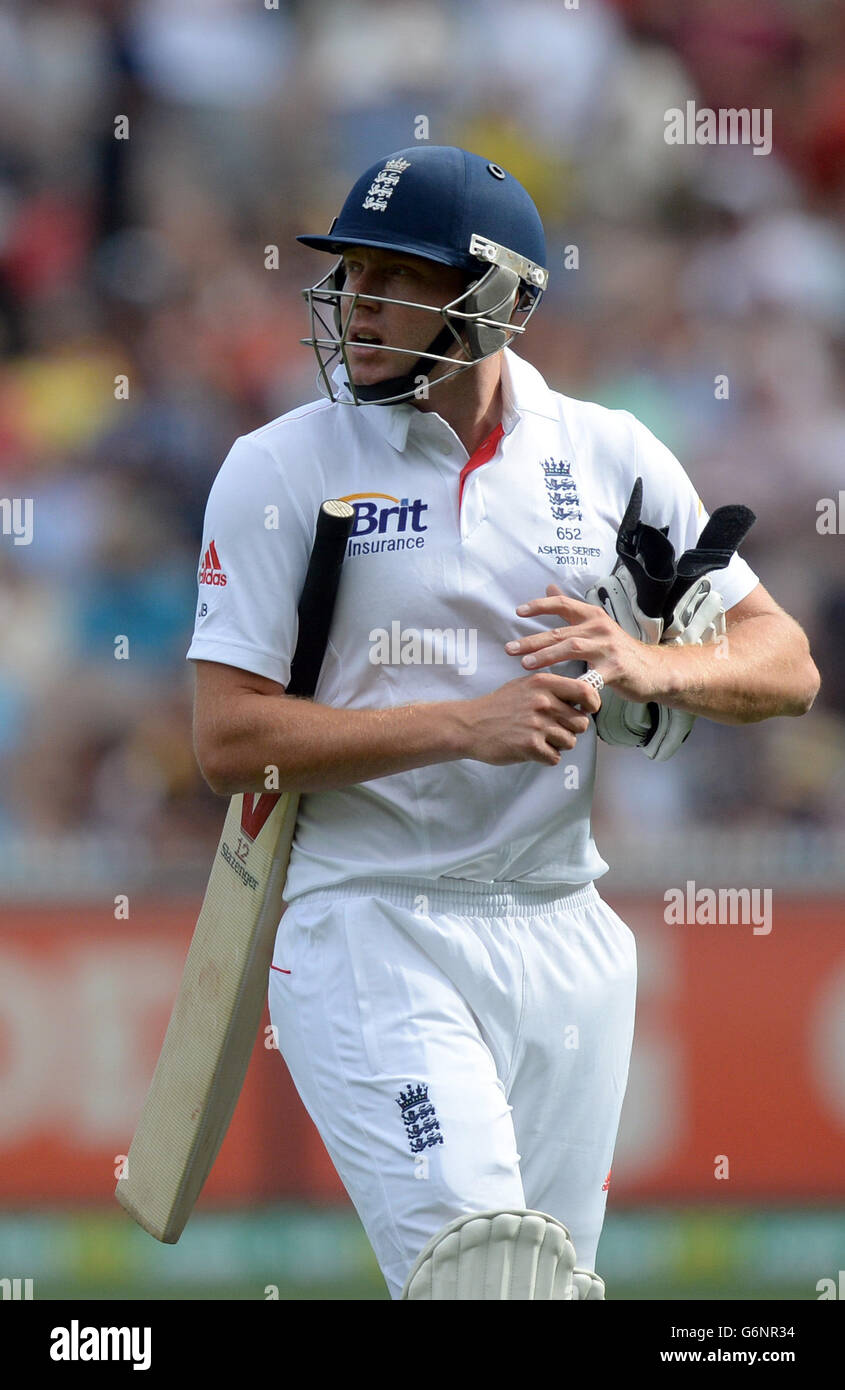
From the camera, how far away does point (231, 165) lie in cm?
734

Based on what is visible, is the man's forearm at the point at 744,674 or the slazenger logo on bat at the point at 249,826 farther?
the slazenger logo on bat at the point at 249,826

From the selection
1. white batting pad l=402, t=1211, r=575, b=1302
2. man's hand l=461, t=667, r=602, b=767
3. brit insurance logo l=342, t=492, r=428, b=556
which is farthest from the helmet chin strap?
white batting pad l=402, t=1211, r=575, b=1302

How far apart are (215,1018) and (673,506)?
119 centimetres

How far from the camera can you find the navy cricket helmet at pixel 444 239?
282 centimetres

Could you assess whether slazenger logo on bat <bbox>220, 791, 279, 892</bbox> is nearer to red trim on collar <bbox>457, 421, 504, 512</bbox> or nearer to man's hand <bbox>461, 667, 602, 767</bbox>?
man's hand <bbox>461, 667, 602, 767</bbox>

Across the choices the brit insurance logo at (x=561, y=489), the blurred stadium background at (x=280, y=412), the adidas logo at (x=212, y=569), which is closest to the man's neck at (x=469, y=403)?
the brit insurance logo at (x=561, y=489)

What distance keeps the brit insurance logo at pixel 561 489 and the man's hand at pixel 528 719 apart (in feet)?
1.30

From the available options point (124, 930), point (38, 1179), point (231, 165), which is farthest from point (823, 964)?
point (231, 165)

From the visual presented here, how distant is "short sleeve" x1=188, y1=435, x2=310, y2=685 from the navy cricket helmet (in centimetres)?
20

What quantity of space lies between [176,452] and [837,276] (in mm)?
2733

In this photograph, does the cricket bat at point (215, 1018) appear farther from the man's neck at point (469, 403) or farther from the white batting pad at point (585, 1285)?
the white batting pad at point (585, 1285)

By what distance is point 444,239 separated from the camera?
283cm

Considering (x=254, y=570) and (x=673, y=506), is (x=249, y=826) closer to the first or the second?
(x=254, y=570)

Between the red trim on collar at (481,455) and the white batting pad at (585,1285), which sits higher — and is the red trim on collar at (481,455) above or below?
above
